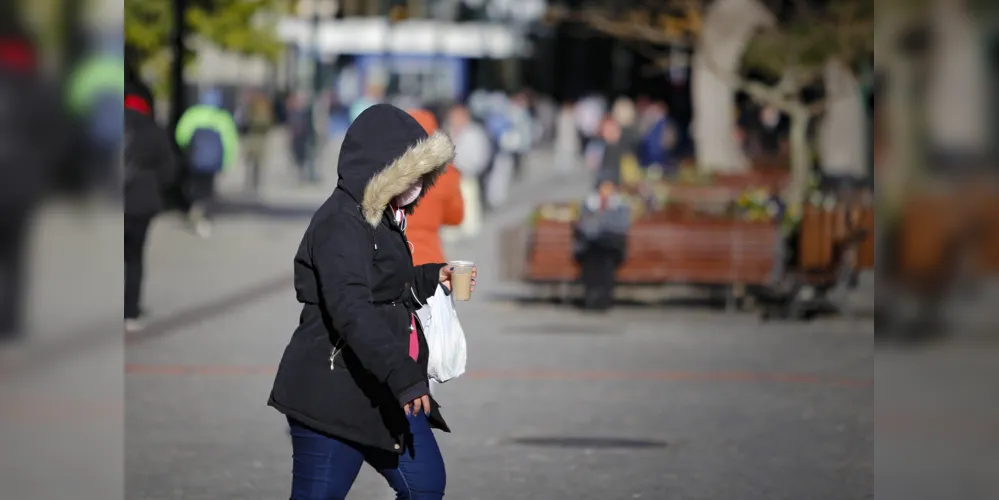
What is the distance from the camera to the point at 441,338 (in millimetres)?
5695

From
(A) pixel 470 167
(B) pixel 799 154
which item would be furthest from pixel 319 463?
(B) pixel 799 154

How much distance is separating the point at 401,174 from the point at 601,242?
10.6 meters

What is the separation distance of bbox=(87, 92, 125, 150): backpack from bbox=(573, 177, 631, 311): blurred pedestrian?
12340mm

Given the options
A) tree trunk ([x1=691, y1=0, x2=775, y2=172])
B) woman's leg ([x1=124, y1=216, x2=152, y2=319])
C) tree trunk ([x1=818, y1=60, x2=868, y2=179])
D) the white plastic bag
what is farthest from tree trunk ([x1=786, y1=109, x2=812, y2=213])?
the white plastic bag

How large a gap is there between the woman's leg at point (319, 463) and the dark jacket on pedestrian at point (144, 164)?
29.2 ft

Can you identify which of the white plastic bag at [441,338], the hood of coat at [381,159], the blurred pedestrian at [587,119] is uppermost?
the blurred pedestrian at [587,119]

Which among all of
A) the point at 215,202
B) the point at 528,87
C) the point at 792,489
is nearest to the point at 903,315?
the point at 792,489

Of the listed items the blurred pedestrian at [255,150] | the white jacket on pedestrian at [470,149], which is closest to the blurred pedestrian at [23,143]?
the white jacket on pedestrian at [470,149]

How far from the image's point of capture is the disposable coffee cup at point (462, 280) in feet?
18.3

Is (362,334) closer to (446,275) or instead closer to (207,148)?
(446,275)

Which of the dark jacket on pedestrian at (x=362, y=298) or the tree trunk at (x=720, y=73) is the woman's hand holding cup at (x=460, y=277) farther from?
the tree trunk at (x=720, y=73)

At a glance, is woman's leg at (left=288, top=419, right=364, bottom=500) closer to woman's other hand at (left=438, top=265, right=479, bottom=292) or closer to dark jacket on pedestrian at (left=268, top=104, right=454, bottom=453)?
dark jacket on pedestrian at (left=268, top=104, right=454, bottom=453)

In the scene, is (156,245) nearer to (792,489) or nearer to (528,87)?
(792,489)

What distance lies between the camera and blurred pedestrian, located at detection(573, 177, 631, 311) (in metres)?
15.8
